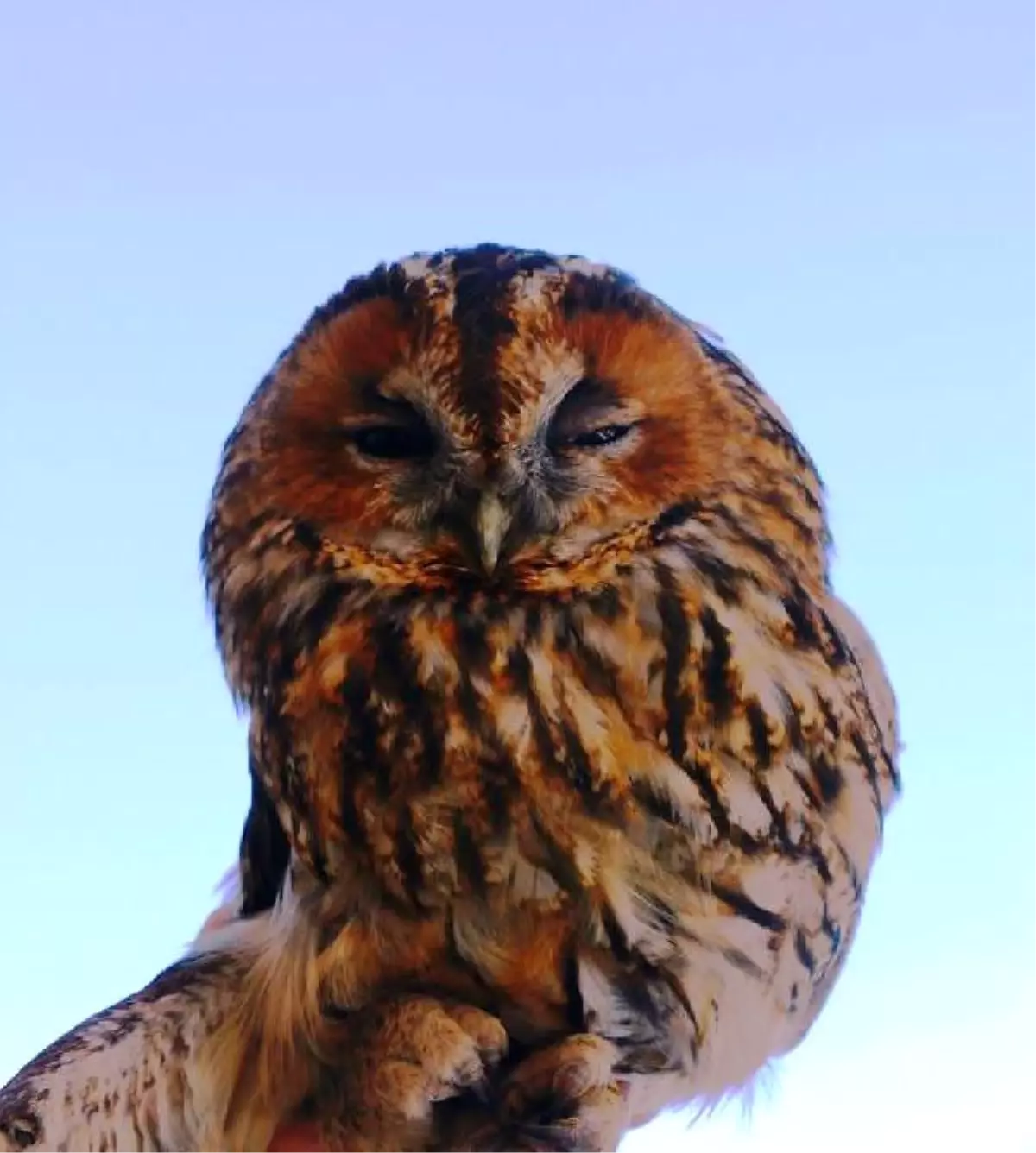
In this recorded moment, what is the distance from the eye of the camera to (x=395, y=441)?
1.05 m

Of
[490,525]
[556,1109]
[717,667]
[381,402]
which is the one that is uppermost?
[381,402]

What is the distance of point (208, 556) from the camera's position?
1171mm

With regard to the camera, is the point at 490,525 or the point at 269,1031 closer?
the point at 490,525

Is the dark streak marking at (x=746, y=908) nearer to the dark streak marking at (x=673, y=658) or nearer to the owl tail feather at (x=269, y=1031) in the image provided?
the dark streak marking at (x=673, y=658)

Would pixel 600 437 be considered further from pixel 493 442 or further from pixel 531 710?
pixel 531 710

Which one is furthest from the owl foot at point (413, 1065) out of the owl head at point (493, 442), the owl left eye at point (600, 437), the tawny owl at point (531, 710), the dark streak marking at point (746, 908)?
the owl left eye at point (600, 437)

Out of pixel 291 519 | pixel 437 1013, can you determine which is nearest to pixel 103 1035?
pixel 437 1013

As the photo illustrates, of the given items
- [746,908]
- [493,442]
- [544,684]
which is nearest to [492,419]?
[493,442]

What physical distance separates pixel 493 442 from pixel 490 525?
0.06 metres

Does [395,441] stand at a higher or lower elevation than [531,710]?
higher

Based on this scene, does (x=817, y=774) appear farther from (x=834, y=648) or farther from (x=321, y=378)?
(x=321, y=378)

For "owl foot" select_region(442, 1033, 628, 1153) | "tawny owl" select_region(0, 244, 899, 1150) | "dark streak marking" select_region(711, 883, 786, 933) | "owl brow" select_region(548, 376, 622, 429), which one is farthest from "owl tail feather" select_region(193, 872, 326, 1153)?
"owl brow" select_region(548, 376, 622, 429)

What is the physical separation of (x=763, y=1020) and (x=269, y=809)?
1.36 feet

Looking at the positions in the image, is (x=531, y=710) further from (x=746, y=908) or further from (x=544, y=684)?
(x=746, y=908)
